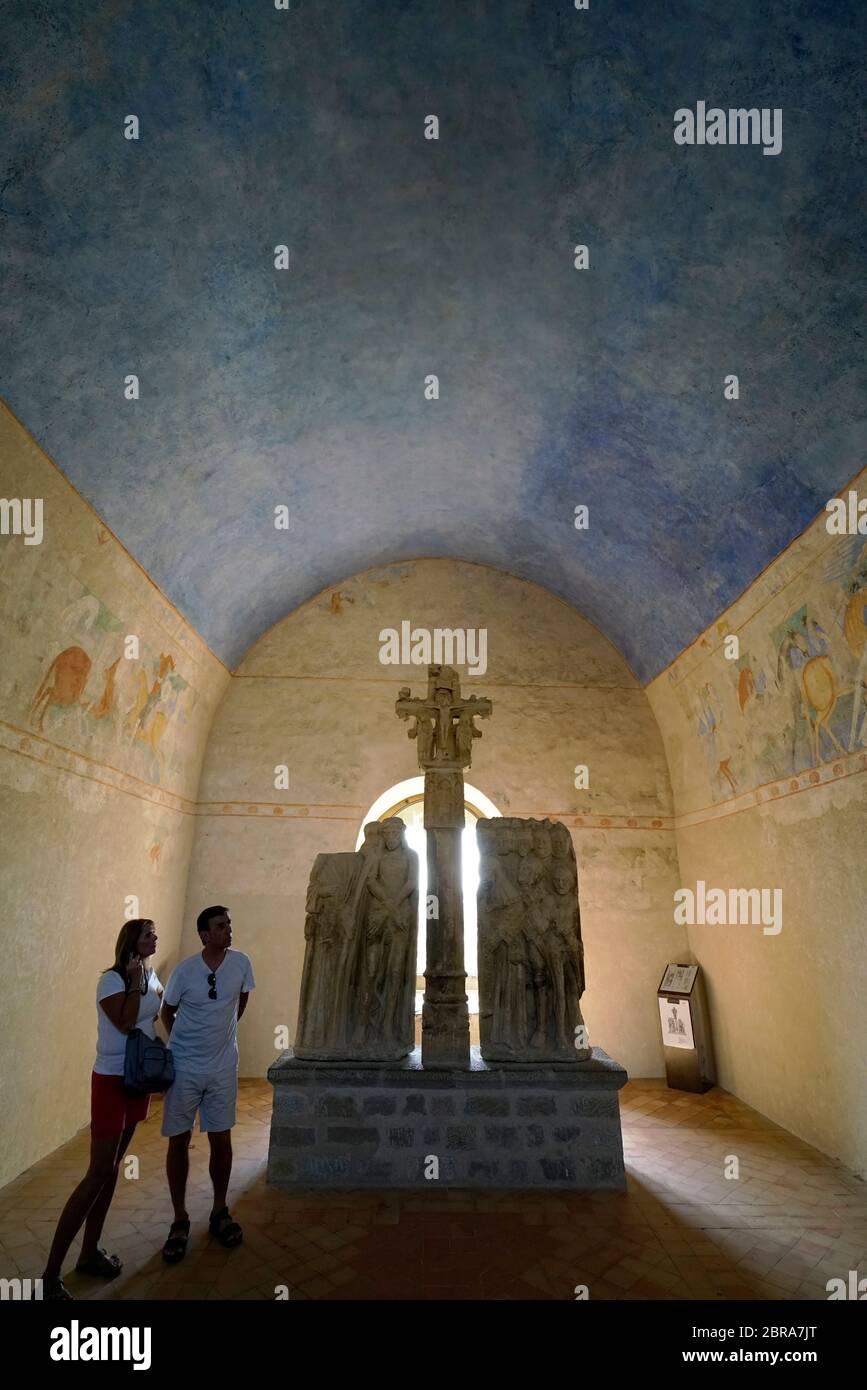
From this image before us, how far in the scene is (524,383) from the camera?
22.4 feet

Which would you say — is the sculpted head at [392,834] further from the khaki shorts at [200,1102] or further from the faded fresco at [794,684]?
the faded fresco at [794,684]

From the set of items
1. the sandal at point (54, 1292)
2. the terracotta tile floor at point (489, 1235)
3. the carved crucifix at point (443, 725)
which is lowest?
the terracotta tile floor at point (489, 1235)

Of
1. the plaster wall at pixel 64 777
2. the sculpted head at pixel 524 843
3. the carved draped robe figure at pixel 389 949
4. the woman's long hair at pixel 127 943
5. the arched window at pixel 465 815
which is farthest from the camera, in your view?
the arched window at pixel 465 815

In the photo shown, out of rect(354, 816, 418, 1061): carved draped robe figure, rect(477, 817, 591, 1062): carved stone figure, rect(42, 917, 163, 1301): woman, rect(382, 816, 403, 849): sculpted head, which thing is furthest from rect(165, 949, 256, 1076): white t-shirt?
rect(477, 817, 591, 1062): carved stone figure

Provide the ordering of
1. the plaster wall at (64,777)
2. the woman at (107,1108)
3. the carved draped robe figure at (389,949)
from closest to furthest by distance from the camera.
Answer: the woman at (107,1108) → the plaster wall at (64,777) → the carved draped robe figure at (389,949)

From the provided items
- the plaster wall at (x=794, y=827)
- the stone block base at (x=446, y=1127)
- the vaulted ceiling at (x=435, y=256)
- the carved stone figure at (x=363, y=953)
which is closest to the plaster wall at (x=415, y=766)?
the plaster wall at (x=794, y=827)

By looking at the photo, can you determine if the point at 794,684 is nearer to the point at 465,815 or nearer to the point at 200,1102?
the point at 465,815

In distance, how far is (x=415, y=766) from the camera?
9914 millimetres

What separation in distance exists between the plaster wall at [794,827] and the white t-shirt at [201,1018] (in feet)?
16.5

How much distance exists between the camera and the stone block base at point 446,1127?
17.0 feet

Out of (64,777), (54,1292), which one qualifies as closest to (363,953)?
(54,1292)

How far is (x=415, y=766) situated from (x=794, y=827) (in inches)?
193

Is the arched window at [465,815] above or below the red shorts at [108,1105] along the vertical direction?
above

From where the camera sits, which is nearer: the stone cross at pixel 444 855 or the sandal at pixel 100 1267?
the sandal at pixel 100 1267
